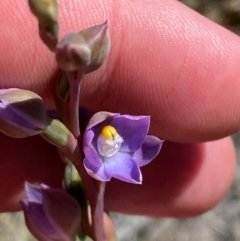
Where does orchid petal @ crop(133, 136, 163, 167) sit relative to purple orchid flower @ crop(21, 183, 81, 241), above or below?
above

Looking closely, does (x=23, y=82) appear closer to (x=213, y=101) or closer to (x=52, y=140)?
(x=52, y=140)

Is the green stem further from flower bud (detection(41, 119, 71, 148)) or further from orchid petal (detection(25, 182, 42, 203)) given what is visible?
orchid petal (detection(25, 182, 42, 203))

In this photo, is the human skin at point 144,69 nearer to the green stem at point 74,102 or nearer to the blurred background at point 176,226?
the green stem at point 74,102

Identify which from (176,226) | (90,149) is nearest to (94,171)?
(90,149)

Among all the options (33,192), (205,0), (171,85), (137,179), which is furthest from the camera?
(205,0)

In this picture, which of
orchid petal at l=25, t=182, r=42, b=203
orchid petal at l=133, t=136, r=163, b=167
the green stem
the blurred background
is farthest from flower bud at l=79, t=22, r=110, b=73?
the blurred background

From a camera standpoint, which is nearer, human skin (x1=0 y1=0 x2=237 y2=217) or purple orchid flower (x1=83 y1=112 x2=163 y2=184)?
purple orchid flower (x1=83 y1=112 x2=163 y2=184)

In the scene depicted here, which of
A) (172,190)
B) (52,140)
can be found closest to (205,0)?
(172,190)
